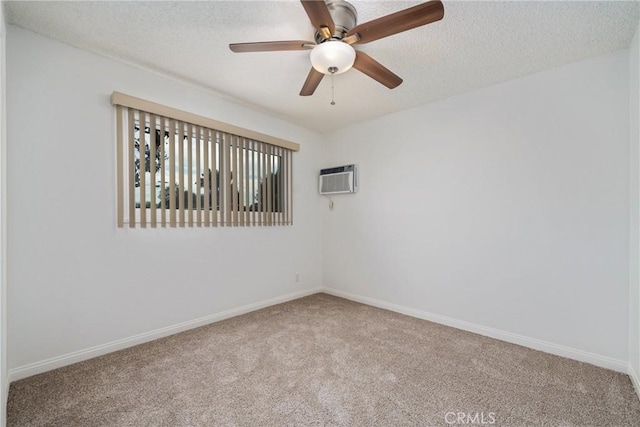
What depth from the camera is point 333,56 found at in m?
1.81

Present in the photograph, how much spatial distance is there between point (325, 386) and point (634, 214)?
243 centimetres

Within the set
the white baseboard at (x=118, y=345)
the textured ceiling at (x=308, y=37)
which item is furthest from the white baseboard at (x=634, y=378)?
the white baseboard at (x=118, y=345)

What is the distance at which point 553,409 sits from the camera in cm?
170

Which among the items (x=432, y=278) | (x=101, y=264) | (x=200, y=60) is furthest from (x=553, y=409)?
(x=200, y=60)

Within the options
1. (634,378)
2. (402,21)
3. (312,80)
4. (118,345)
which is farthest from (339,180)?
(634,378)

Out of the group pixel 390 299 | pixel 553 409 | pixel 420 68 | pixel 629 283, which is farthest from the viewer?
pixel 390 299

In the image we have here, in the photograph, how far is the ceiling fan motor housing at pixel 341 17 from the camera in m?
1.73

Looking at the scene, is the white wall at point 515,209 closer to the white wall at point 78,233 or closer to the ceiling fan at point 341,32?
the ceiling fan at point 341,32

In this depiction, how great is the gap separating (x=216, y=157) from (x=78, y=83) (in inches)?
46.9

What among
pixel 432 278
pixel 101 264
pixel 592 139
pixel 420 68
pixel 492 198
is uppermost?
pixel 420 68

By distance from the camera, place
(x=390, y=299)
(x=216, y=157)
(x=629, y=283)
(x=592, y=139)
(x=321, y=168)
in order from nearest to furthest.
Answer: (x=629, y=283) → (x=592, y=139) → (x=216, y=157) → (x=390, y=299) → (x=321, y=168)

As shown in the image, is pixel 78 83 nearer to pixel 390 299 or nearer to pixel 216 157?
pixel 216 157

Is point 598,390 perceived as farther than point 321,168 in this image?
No

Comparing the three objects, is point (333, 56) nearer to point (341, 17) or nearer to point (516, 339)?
point (341, 17)
